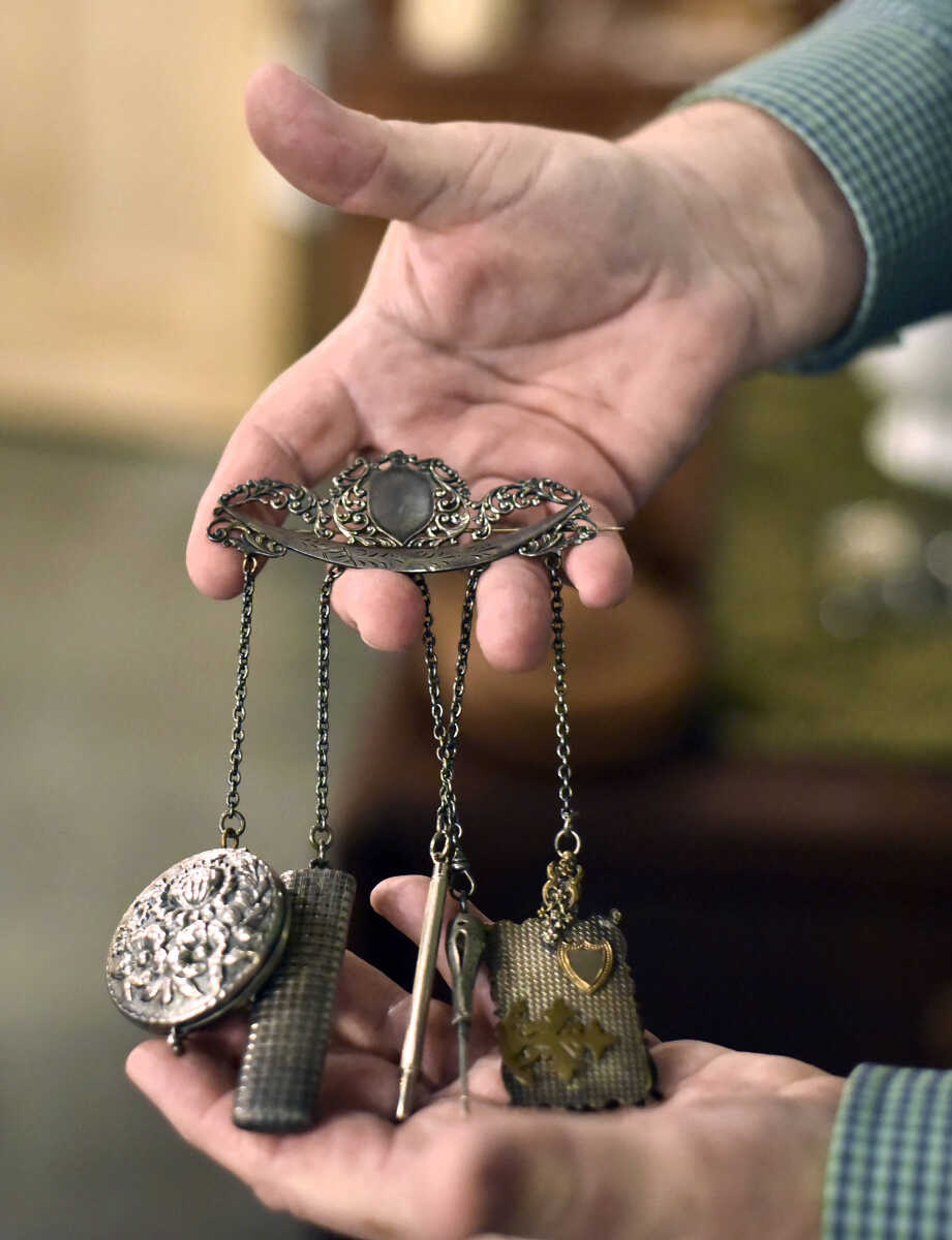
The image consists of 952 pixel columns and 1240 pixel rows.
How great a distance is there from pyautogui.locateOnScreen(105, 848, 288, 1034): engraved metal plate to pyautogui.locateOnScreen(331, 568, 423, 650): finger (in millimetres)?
162

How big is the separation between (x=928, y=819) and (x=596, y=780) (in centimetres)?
39

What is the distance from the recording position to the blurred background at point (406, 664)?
5.14ft

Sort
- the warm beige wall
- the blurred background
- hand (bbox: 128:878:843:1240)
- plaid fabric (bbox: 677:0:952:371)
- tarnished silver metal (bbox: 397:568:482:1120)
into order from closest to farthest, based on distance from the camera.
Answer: hand (bbox: 128:878:843:1240) → tarnished silver metal (bbox: 397:568:482:1120) → plaid fabric (bbox: 677:0:952:371) → the blurred background → the warm beige wall

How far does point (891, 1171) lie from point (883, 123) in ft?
Result: 2.86

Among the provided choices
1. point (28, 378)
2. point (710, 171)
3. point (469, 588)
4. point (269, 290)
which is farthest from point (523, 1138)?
point (28, 378)

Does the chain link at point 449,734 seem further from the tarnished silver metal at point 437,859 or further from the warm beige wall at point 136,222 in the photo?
the warm beige wall at point 136,222

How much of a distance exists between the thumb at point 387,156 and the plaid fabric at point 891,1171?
0.67m

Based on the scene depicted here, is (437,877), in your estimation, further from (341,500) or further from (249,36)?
(249,36)

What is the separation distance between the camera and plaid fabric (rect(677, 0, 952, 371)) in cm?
119

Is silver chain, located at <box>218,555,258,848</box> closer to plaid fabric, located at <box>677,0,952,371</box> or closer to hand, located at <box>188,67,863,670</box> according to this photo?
hand, located at <box>188,67,863,670</box>

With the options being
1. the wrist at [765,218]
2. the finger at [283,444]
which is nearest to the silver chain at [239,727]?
the finger at [283,444]

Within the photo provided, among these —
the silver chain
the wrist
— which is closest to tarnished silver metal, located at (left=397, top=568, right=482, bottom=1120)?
the silver chain

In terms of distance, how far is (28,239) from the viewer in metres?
3.49

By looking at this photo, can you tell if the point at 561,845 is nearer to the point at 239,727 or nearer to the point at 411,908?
the point at 411,908
